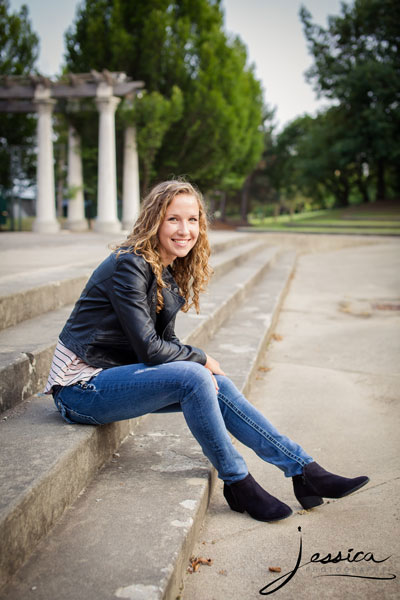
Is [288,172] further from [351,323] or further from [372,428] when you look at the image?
[372,428]

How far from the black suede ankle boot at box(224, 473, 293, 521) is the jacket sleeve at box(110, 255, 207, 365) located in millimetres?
650

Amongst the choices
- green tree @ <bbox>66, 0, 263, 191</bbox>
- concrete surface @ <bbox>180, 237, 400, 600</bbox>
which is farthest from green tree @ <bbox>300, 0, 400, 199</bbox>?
concrete surface @ <bbox>180, 237, 400, 600</bbox>

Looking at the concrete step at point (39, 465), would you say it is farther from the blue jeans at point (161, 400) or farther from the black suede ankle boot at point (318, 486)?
the black suede ankle boot at point (318, 486)

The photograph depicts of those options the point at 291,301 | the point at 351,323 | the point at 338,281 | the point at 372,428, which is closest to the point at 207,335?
the point at 372,428

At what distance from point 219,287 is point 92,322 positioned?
14.4 ft

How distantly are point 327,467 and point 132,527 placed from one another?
1311mm

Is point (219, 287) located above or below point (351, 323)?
above

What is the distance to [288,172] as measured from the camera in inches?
1843

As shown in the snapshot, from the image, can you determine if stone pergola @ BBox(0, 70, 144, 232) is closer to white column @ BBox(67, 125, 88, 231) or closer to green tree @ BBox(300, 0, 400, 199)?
white column @ BBox(67, 125, 88, 231)

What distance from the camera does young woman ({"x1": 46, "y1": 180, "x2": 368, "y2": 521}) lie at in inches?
84.6

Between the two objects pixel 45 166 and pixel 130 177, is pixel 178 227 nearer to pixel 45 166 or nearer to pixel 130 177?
pixel 45 166

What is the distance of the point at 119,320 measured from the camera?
2197 mm

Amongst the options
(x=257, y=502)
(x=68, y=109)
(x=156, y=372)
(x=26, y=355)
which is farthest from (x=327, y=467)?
(x=68, y=109)

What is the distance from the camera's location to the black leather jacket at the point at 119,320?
215cm
